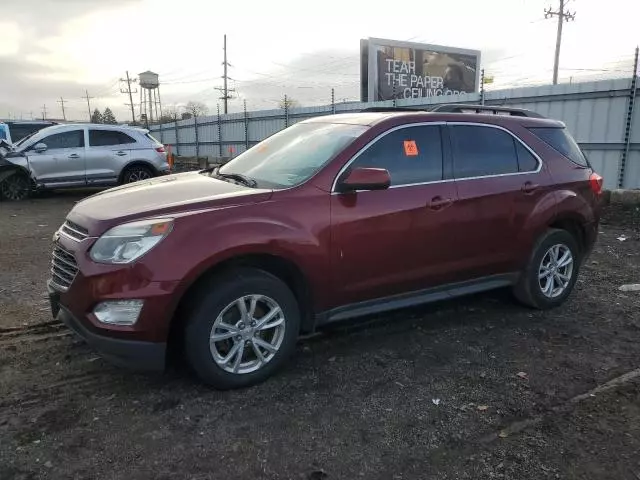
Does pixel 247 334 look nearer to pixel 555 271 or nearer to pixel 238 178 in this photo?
pixel 238 178

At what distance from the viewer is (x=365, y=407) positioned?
3.21 meters

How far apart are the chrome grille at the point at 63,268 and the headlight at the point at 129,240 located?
223 millimetres

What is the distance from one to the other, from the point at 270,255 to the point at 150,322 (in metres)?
0.84

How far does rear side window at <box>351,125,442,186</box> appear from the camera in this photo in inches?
152

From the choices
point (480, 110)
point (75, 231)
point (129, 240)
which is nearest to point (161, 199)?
point (129, 240)

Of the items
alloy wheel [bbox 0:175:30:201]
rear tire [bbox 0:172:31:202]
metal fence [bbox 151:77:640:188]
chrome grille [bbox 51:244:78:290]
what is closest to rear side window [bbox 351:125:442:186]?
chrome grille [bbox 51:244:78:290]

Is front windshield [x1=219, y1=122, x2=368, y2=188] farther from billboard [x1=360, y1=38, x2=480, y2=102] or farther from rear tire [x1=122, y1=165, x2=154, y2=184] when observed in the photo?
billboard [x1=360, y1=38, x2=480, y2=102]

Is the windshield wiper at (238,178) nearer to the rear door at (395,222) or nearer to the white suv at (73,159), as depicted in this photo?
the rear door at (395,222)

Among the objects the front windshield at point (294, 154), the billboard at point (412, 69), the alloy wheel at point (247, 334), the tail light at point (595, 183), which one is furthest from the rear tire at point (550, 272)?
the billboard at point (412, 69)

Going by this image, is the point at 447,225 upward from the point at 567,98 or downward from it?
downward

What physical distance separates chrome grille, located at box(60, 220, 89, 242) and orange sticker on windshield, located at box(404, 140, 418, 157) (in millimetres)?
2332

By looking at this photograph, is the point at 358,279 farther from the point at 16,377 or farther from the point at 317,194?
the point at 16,377

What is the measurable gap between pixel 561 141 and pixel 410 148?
1.88m

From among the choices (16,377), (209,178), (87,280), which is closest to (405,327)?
(209,178)
